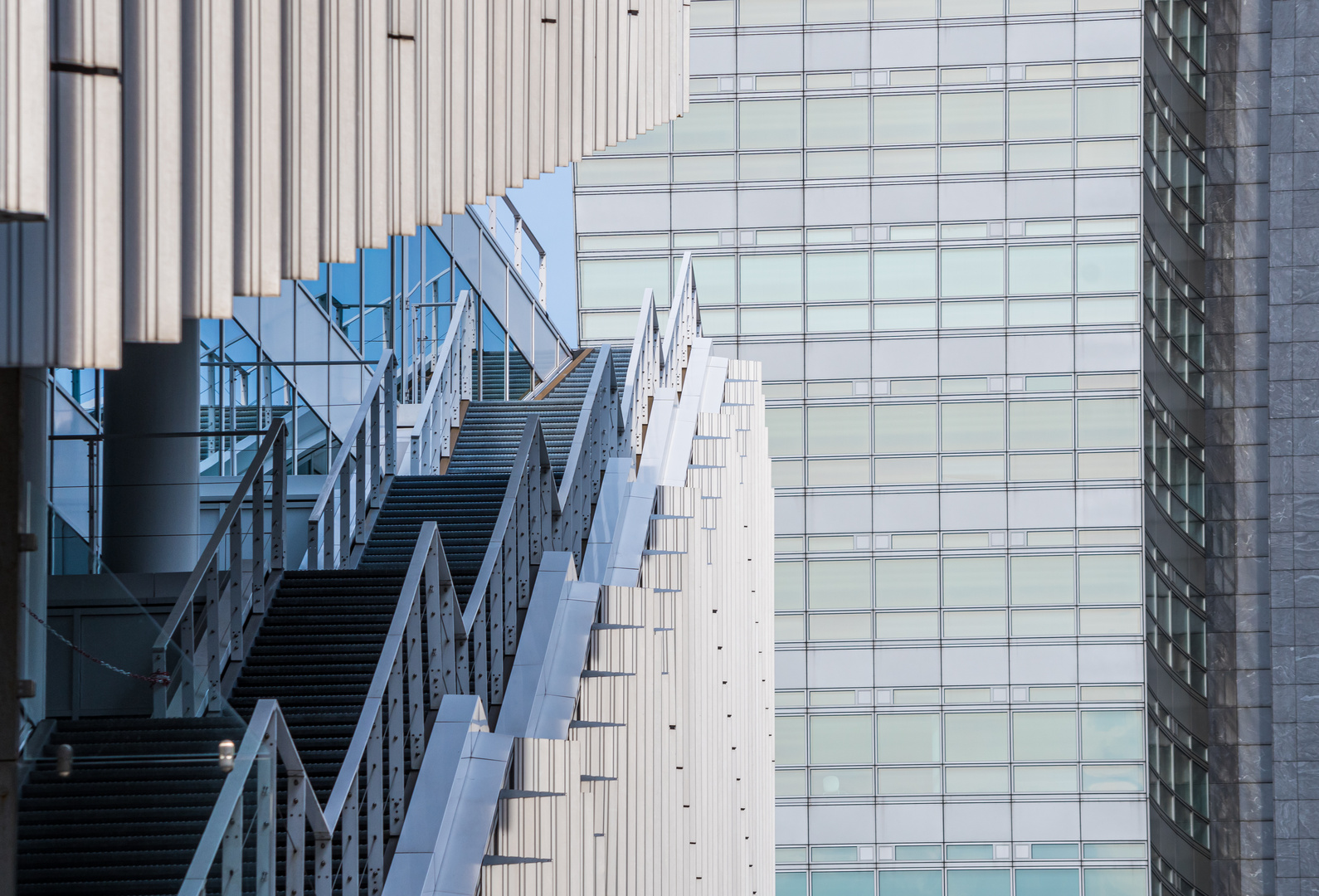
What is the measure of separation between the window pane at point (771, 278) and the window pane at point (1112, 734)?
394 inches

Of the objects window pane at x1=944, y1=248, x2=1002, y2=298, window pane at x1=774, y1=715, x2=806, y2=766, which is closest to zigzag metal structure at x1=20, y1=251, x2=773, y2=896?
window pane at x1=774, y1=715, x2=806, y2=766

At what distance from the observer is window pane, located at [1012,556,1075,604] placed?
1260 inches

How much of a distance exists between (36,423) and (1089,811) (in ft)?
95.1

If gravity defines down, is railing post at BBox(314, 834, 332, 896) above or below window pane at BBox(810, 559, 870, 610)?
below

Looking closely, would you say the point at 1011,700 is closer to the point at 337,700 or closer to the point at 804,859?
the point at 804,859

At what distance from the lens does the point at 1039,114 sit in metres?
32.3

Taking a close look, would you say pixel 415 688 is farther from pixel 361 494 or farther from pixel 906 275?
pixel 906 275

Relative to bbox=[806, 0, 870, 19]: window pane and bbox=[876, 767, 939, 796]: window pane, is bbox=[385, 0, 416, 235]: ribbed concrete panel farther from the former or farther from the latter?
bbox=[806, 0, 870, 19]: window pane

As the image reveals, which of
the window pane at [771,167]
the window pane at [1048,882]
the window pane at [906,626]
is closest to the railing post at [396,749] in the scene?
the window pane at [906,626]

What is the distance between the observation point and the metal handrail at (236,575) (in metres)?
9.09

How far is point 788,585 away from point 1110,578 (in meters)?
6.15

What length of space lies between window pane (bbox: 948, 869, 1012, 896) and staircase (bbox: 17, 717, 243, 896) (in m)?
28.8

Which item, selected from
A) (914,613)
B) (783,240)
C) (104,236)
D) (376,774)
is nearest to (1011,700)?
(914,613)

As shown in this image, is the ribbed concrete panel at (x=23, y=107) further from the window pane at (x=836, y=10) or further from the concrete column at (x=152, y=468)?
the window pane at (x=836, y=10)
